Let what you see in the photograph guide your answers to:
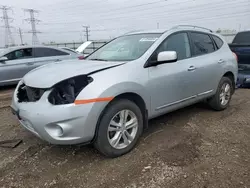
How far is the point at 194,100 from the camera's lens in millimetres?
4168

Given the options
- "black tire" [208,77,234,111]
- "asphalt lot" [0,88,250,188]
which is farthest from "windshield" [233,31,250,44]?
"asphalt lot" [0,88,250,188]

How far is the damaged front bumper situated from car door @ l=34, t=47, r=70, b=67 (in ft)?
18.6

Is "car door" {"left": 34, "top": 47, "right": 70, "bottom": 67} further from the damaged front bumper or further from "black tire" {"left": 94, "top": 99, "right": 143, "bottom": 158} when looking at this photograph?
"black tire" {"left": 94, "top": 99, "right": 143, "bottom": 158}

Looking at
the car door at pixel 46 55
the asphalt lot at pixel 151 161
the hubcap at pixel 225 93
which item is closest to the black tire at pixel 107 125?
the asphalt lot at pixel 151 161

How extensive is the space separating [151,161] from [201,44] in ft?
8.09

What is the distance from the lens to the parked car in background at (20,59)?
7.42m

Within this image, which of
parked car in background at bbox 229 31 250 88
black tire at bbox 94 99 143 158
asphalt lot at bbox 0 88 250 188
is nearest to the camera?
asphalt lot at bbox 0 88 250 188

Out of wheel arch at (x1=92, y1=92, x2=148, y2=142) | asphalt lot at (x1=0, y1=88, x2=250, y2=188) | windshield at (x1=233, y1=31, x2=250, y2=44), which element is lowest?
asphalt lot at (x1=0, y1=88, x2=250, y2=188)

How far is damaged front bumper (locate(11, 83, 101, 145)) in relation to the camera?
261 cm

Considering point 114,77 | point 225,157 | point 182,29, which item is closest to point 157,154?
point 225,157

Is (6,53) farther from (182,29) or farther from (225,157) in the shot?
(225,157)

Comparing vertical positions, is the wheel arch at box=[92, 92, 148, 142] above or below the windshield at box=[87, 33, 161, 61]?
below

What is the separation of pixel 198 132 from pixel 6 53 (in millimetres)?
6369

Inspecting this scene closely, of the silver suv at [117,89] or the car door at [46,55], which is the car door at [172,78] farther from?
the car door at [46,55]
